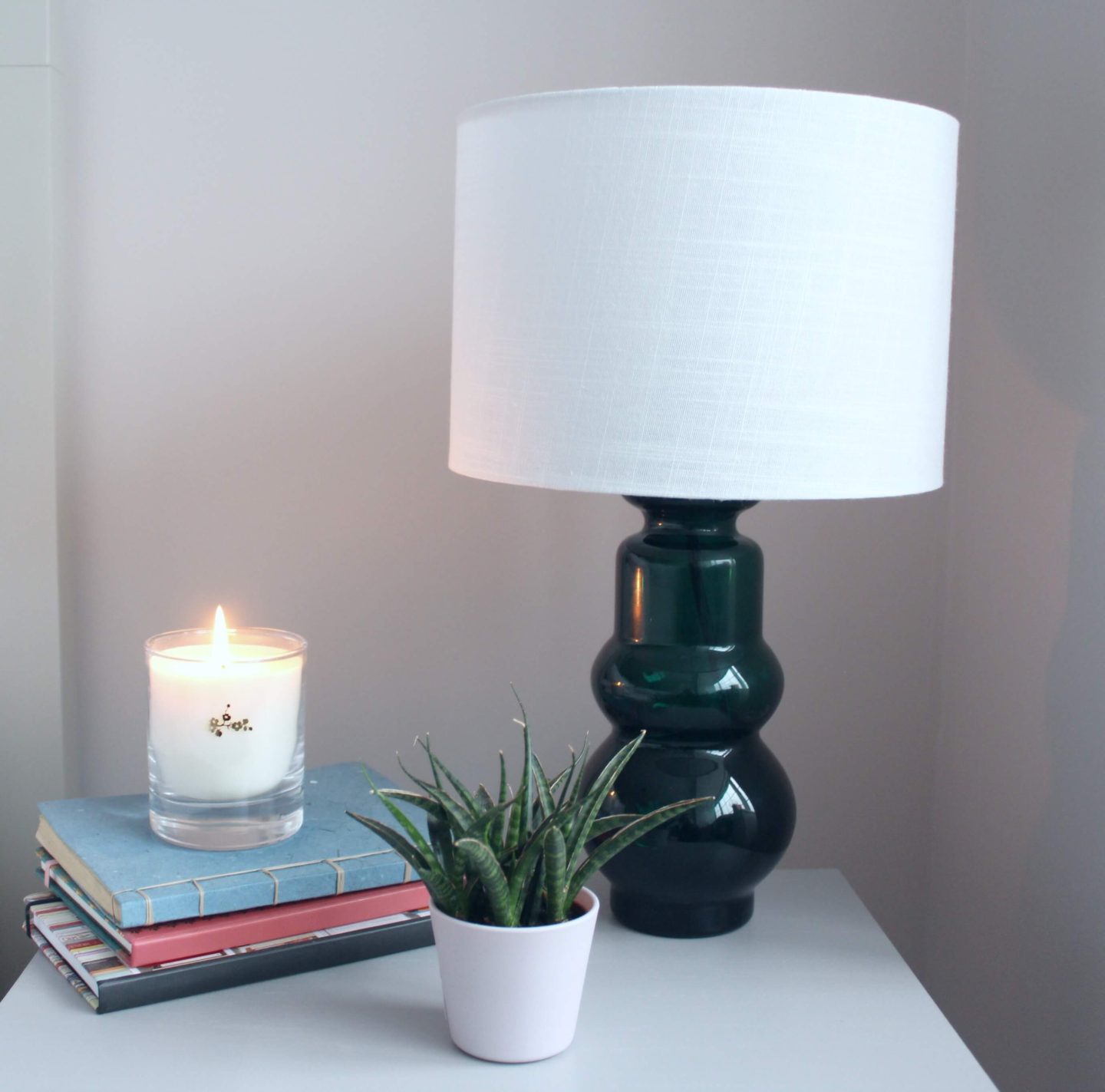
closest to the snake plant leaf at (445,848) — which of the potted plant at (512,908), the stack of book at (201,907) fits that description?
the potted plant at (512,908)

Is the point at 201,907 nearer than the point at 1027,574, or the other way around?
the point at 201,907

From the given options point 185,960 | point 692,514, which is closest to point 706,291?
point 692,514

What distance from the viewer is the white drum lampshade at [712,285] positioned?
27.4 inches

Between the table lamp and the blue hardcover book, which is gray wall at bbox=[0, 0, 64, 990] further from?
the table lamp

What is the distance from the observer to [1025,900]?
1050 millimetres

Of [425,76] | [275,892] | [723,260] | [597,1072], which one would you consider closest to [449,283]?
[425,76]

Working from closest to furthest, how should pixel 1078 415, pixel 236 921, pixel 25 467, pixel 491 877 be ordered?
pixel 491 877 < pixel 236 921 < pixel 1078 415 < pixel 25 467

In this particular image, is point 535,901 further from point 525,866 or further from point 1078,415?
point 1078,415

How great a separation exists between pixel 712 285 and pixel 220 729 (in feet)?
1.44

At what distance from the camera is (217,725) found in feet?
2.68

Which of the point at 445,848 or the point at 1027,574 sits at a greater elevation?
the point at 1027,574

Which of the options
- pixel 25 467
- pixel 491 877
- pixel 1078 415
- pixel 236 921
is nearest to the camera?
pixel 491 877

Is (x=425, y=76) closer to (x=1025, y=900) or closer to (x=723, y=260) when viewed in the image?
(x=723, y=260)

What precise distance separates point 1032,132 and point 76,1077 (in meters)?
1.01
